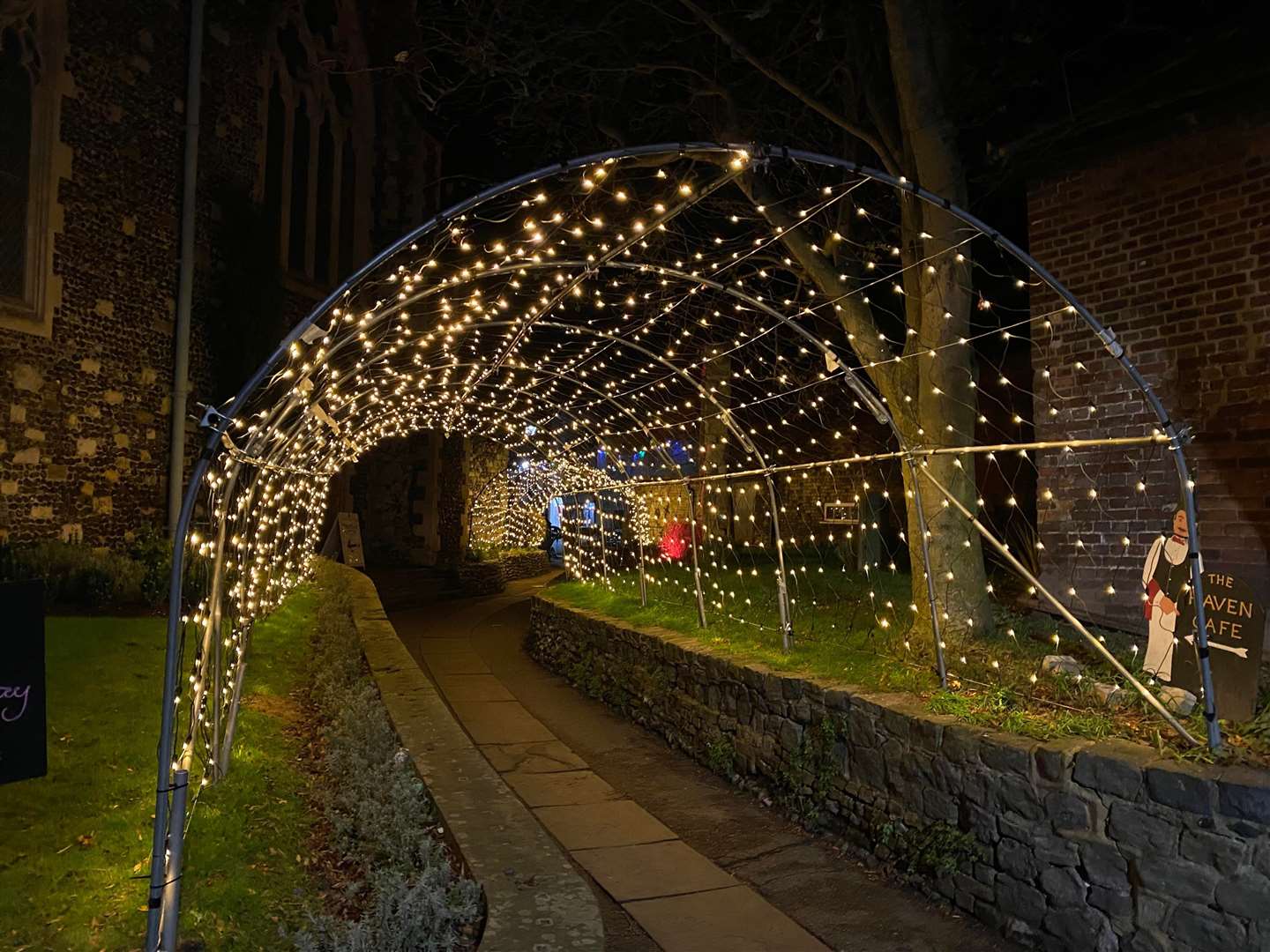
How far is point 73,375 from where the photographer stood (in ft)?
38.6

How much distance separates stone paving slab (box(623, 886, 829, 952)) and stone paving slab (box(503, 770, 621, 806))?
A: 180 cm

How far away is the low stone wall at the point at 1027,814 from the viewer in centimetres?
353

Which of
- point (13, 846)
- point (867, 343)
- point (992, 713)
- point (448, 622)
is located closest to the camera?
point (13, 846)

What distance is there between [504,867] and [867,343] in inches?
197

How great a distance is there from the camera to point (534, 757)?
7633 millimetres

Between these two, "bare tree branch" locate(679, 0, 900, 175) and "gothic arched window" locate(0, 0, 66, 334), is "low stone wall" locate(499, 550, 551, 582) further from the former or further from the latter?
"bare tree branch" locate(679, 0, 900, 175)

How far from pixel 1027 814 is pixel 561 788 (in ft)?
11.7

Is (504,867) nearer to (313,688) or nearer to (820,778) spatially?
(820,778)

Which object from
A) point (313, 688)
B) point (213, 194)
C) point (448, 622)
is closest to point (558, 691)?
point (313, 688)

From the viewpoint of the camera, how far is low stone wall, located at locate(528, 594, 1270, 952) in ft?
11.6

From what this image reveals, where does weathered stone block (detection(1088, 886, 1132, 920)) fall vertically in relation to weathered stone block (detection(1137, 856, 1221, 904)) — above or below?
below

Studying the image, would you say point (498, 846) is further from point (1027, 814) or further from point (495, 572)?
point (495, 572)

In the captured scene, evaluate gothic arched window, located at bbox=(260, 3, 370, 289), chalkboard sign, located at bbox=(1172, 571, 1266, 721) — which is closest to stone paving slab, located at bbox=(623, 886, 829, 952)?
chalkboard sign, located at bbox=(1172, 571, 1266, 721)

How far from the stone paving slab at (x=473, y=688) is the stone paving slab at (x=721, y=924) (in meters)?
5.54
